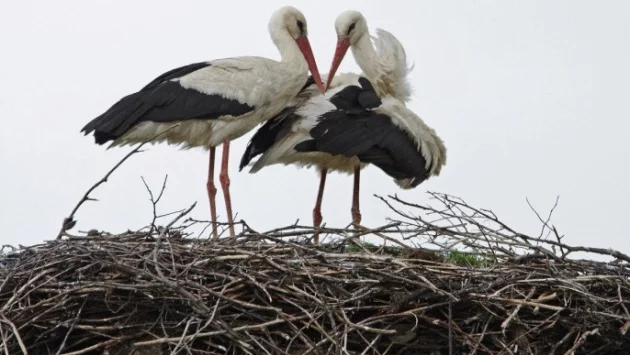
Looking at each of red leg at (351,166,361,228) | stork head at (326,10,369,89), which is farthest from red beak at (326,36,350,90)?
red leg at (351,166,361,228)

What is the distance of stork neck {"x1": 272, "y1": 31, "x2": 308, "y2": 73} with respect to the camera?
9.30 metres

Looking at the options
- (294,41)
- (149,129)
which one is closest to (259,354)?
(149,129)

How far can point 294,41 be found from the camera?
9.52m

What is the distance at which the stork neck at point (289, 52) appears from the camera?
9305mm

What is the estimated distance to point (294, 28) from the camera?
954cm

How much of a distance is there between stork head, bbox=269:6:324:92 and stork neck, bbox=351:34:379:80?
1.24ft

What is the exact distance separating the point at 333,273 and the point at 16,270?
1.47 metres

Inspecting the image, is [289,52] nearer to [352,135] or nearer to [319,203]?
[352,135]

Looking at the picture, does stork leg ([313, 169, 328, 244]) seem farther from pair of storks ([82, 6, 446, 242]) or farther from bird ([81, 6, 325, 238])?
bird ([81, 6, 325, 238])

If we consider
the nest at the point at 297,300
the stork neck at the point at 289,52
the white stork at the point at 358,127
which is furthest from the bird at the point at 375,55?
the nest at the point at 297,300

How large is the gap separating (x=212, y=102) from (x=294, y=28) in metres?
0.95

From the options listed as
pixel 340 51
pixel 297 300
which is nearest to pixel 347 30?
pixel 340 51

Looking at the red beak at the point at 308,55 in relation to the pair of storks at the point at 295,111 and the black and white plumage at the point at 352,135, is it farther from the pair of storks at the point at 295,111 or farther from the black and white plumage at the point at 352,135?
the black and white plumage at the point at 352,135

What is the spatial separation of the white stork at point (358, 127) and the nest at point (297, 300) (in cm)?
236
